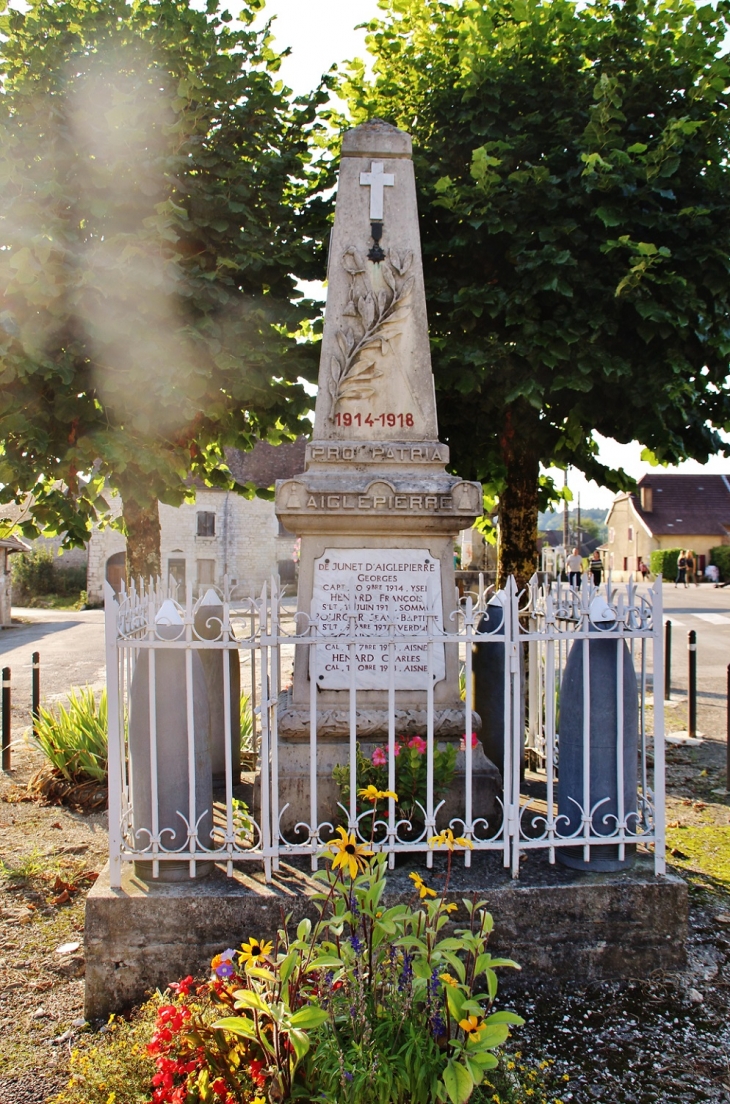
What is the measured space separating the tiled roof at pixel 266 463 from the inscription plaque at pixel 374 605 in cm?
2680

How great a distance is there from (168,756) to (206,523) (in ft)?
98.2

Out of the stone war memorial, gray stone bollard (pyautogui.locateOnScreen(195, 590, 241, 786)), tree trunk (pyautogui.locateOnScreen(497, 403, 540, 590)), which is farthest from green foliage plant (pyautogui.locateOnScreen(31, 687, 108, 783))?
tree trunk (pyautogui.locateOnScreen(497, 403, 540, 590))

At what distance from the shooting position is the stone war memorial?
Result: 3400mm

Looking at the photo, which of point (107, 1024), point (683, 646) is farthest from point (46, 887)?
point (683, 646)

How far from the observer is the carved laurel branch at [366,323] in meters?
4.55

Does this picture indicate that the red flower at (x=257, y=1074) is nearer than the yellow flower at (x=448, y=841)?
Yes

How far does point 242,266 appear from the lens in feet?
20.8

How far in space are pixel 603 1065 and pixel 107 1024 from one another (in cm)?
186

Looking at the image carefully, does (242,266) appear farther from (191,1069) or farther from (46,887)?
(191,1069)

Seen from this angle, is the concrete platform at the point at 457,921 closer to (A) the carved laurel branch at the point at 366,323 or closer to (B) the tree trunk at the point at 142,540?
(A) the carved laurel branch at the point at 366,323

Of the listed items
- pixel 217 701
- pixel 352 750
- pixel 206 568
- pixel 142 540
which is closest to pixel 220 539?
Result: pixel 206 568

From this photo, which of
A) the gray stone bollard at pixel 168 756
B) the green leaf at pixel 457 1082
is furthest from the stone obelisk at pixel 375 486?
the green leaf at pixel 457 1082

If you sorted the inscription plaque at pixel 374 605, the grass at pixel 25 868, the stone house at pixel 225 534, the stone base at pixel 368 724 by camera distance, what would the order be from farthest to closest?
→ the stone house at pixel 225 534 → the grass at pixel 25 868 → the inscription plaque at pixel 374 605 → the stone base at pixel 368 724

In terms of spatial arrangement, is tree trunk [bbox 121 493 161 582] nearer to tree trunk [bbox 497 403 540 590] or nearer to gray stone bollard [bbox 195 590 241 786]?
gray stone bollard [bbox 195 590 241 786]
